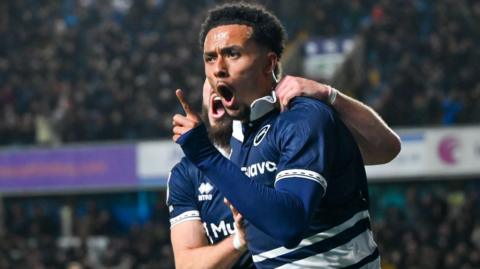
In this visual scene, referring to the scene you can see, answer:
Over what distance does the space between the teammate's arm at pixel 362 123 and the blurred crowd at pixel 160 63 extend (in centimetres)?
1603

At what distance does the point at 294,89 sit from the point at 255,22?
1.00 feet

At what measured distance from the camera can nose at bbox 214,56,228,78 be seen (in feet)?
13.2

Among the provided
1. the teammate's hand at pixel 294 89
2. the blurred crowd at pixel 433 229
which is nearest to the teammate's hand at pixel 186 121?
the teammate's hand at pixel 294 89

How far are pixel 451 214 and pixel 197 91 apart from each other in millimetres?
6023

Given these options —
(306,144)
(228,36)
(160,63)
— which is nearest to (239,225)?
(306,144)

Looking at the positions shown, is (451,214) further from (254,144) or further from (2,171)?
(254,144)

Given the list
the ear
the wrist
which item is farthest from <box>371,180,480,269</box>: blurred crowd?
the ear

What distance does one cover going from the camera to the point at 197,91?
2230 cm

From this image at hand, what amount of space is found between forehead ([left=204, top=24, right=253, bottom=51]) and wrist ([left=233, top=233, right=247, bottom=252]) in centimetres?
83

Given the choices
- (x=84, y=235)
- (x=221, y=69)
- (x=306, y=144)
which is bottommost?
(x=84, y=235)

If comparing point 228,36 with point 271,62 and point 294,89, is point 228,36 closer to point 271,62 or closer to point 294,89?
point 271,62

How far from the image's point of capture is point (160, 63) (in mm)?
24000

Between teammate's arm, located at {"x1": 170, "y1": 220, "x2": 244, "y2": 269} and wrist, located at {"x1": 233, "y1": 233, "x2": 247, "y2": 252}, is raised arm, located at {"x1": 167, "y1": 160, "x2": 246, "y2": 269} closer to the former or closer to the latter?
teammate's arm, located at {"x1": 170, "y1": 220, "x2": 244, "y2": 269}

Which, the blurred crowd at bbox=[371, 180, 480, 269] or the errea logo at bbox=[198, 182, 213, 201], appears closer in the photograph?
the errea logo at bbox=[198, 182, 213, 201]
